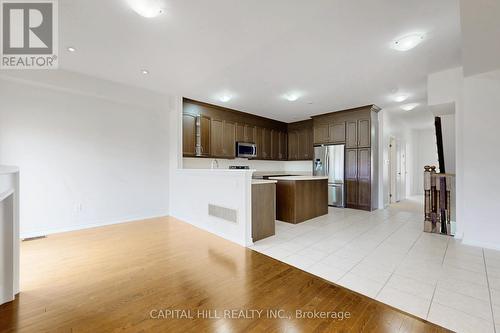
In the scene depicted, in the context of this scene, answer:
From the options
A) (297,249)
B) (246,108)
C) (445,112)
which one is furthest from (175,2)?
(445,112)

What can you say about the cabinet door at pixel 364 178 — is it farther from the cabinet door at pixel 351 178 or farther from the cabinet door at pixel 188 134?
the cabinet door at pixel 188 134

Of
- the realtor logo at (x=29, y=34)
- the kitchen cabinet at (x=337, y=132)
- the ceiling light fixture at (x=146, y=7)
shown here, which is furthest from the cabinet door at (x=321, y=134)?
the realtor logo at (x=29, y=34)

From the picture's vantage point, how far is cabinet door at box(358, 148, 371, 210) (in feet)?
18.1

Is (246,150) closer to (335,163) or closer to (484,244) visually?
(335,163)

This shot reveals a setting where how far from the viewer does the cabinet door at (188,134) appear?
5.01m

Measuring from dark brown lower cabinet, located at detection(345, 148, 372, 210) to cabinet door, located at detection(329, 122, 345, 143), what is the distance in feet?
1.30

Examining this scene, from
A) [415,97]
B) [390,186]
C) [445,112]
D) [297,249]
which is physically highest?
[415,97]

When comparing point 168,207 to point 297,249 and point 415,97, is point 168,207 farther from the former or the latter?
point 415,97

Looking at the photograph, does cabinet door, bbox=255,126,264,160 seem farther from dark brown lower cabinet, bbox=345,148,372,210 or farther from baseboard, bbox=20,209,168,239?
baseboard, bbox=20,209,168,239

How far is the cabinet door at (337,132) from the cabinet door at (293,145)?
4.49 ft

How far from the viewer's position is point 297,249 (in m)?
2.98

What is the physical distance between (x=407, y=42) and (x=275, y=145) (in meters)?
4.86

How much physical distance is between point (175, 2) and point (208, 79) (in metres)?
1.88

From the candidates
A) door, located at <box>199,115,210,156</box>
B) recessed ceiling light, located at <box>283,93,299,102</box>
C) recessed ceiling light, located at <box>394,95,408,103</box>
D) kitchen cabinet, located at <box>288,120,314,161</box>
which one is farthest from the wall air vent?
recessed ceiling light, located at <box>394,95,408,103</box>
